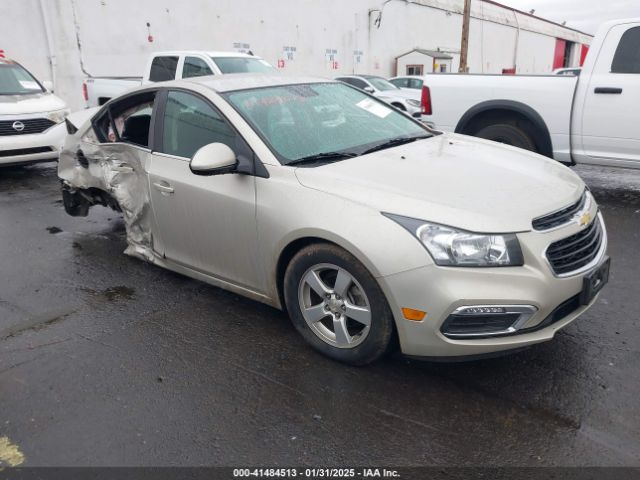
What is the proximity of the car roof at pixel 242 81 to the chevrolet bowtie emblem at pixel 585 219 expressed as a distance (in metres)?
2.23

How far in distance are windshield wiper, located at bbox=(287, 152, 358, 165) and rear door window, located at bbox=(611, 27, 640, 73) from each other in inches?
163

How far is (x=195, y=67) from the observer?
10.5 meters

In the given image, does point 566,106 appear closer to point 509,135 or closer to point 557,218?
point 509,135

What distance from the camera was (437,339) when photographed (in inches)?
104

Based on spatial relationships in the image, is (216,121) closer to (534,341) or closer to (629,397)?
(534,341)

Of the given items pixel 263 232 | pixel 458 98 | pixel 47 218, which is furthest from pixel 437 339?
pixel 47 218

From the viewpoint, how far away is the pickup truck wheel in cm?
637

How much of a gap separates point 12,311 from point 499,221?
3.50m

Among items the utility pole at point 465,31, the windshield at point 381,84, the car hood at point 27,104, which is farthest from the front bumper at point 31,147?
the utility pole at point 465,31

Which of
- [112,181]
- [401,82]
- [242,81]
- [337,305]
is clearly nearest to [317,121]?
[242,81]

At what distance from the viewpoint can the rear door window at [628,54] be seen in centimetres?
575

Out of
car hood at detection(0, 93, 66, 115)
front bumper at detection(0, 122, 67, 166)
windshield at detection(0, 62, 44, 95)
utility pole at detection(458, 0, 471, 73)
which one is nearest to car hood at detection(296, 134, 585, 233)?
front bumper at detection(0, 122, 67, 166)

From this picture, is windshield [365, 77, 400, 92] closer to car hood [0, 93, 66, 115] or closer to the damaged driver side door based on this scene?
car hood [0, 93, 66, 115]

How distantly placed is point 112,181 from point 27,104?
517cm
